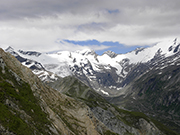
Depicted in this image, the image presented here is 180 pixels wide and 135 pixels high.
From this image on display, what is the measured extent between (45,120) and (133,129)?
532 feet

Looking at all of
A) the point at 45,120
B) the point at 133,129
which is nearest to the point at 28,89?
the point at 45,120

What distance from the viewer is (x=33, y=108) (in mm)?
53469

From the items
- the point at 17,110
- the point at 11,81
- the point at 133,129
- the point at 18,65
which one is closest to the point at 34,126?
the point at 17,110

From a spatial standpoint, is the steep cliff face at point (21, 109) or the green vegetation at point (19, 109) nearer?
the green vegetation at point (19, 109)

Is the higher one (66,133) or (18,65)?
(18,65)

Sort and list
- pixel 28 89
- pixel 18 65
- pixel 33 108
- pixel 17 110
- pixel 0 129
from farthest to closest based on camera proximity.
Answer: pixel 18 65
pixel 28 89
pixel 33 108
pixel 17 110
pixel 0 129

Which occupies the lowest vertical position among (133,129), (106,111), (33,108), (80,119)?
(133,129)

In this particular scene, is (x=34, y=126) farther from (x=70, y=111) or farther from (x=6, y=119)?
(x=70, y=111)

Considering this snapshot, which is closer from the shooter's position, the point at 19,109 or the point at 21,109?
the point at 19,109

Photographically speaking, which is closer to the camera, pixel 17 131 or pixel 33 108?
pixel 17 131

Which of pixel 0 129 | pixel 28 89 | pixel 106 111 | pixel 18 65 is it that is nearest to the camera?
pixel 0 129

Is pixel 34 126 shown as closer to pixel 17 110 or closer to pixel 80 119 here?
pixel 17 110

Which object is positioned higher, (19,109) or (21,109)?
(19,109)

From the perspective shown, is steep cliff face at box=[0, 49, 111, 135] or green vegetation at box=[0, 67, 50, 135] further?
steep cliff face at box=[0, 49, 111, 135]
